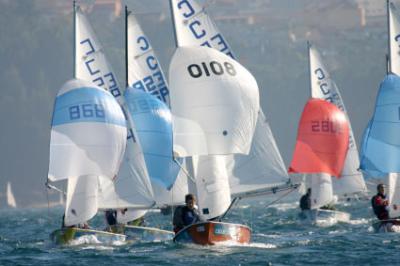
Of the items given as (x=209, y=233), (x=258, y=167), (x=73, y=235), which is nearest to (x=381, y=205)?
(x=258, y=167)

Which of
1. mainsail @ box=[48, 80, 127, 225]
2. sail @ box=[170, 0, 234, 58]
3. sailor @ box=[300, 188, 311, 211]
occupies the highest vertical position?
sail @ box=[170, 0, 234, 58]

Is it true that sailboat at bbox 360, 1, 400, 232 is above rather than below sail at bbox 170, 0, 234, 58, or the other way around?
below

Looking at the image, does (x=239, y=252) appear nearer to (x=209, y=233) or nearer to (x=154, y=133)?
(x=209, y=233)

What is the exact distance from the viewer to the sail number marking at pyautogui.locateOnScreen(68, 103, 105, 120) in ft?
104

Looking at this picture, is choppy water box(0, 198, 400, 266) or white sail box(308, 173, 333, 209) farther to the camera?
white sail box(308, 173, 333, 209)

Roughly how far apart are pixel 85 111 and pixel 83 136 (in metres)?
0.57

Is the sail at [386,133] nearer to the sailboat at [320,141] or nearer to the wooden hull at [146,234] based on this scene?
the wooden hull at [146,234]

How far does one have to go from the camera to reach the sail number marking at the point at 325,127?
42531 millimetres

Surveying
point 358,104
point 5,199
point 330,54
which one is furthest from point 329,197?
point 330,54

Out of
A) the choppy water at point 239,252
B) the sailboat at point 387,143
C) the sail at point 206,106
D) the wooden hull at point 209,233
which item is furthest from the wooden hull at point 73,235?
the sailboat at point 387,143

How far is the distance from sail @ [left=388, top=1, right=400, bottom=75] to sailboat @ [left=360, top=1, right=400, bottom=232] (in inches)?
1.5

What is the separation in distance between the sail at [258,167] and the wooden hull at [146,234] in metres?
4.03

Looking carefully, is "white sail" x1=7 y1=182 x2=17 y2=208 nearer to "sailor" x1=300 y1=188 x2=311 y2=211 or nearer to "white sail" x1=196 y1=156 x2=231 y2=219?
"sailor" x1=300 y1=188 x2=311 y2=211

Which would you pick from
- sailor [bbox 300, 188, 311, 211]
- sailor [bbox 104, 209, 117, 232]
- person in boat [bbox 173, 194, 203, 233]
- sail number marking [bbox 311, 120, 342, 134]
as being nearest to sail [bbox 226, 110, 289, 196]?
person in boat [bbox 173, 194, 203, 233]
